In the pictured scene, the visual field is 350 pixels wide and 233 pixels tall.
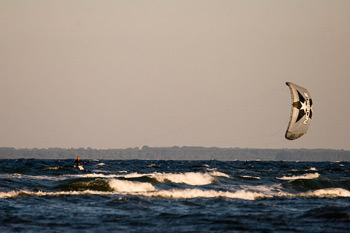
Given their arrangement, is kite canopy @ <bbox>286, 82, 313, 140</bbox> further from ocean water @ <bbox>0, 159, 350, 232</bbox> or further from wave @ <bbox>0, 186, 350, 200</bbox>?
wave @ <bbox>0, 186, 350, 200</bbox>

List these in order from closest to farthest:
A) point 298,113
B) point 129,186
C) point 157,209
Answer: point 157,209
point 129,186
point 298,113

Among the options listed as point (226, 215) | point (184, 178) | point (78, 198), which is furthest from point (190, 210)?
point (184, 178)

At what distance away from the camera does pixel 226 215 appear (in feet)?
64.8

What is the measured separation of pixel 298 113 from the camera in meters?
42.3

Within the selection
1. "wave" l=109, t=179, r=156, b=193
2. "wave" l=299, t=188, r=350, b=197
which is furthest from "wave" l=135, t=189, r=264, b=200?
"wave" l=299, t=188, r=350, b=197

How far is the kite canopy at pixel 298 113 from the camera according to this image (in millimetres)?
41969

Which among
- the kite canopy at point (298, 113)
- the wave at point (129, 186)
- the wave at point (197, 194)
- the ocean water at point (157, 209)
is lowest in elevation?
the ocean water at point (157, 209)

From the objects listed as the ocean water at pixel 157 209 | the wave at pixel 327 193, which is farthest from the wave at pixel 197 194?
the wave at pixel 327 193

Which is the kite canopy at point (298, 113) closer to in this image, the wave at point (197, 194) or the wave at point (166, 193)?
the wave at point (166, 193)

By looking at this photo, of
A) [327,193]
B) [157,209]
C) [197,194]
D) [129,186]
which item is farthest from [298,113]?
[157,209]

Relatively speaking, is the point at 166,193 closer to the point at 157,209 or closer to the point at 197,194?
the point at 197,194

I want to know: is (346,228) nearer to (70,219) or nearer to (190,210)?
(190,210)

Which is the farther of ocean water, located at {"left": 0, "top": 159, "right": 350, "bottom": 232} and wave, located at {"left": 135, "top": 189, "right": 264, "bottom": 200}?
wave, located at {"left": 135, "top": 189, "right": 264, "bottom": 200}

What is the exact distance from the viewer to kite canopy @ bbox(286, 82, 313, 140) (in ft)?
138
